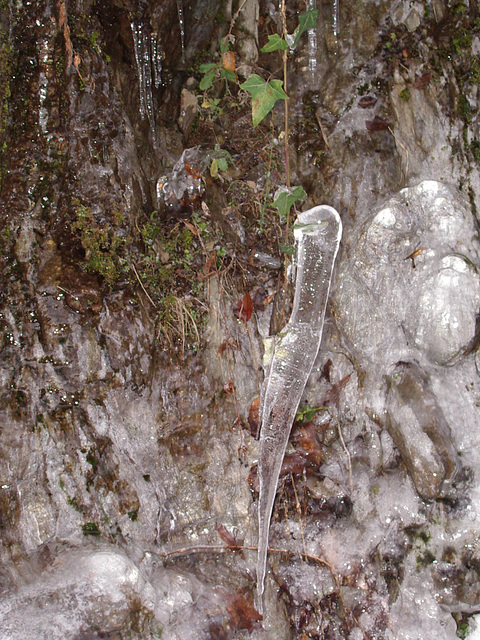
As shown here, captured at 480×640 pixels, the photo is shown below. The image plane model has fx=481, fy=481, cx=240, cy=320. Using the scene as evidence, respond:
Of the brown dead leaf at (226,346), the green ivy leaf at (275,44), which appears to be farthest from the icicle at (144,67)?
the brown dead leaf at (226,346)

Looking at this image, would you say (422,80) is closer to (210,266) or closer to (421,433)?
(210,266)

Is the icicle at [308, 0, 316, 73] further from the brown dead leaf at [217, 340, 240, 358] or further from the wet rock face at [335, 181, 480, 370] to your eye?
the brown dead leaf at [217, 340, 240, 358]

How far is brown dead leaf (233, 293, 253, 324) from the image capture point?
3.43m

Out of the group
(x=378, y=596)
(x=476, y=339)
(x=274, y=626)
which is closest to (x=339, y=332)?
(x=476, y=339)

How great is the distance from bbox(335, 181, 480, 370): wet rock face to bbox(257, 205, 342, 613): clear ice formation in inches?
7.3

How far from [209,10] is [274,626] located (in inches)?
170

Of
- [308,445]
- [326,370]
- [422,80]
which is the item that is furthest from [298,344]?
[422,80]

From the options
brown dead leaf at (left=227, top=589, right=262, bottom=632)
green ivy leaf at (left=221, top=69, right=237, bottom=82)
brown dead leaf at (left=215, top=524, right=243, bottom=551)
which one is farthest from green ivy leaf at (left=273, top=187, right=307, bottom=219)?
brown dead leaf at (left=227, top=589, right=262, bottom=632)

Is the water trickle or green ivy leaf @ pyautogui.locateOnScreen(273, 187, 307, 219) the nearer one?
green ivy leaf @ pyautogui.locateOnScreen(273, 187, 307, 219)

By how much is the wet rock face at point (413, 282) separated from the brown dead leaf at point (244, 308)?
0.63 meters

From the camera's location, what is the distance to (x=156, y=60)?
3461mm

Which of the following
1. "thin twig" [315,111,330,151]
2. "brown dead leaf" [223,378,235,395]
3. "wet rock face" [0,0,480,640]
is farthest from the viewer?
"thin twig" [315,111,330,151]

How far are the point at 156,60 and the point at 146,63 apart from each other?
10cm

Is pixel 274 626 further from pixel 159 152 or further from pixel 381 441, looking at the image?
pixel 159 152
